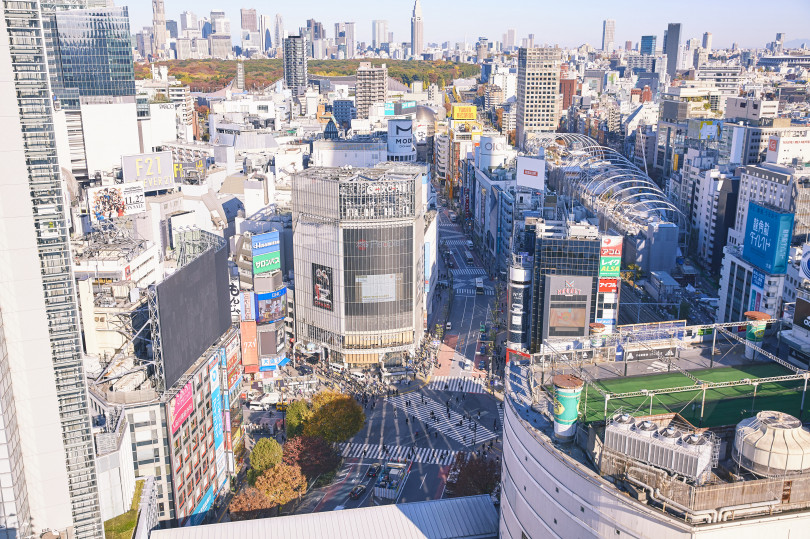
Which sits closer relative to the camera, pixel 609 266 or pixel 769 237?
pixel 609 266

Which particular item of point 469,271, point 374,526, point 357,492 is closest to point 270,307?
point 357,492

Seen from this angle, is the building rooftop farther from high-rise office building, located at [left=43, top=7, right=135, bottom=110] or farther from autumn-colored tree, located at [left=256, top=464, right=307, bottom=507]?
high-rise office building, located at [left=43, top=7, right=135, bottom=110]

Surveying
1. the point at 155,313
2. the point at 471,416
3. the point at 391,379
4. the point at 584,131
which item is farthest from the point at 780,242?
the point at 584,131

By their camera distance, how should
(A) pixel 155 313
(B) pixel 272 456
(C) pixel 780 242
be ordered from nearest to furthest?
(A) pixel 155 313, (B) pixel 272 456, (C) pixel 780 242

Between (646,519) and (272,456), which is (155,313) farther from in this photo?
(646,519)

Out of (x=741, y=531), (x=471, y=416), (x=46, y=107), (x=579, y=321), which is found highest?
(x=46, y=107)

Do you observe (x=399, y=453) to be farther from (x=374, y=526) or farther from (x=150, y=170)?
(x=150, y=170)

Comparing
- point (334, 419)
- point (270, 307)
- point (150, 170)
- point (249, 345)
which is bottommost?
point (334, 419)

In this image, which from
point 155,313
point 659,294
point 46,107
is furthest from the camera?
point 659,294
